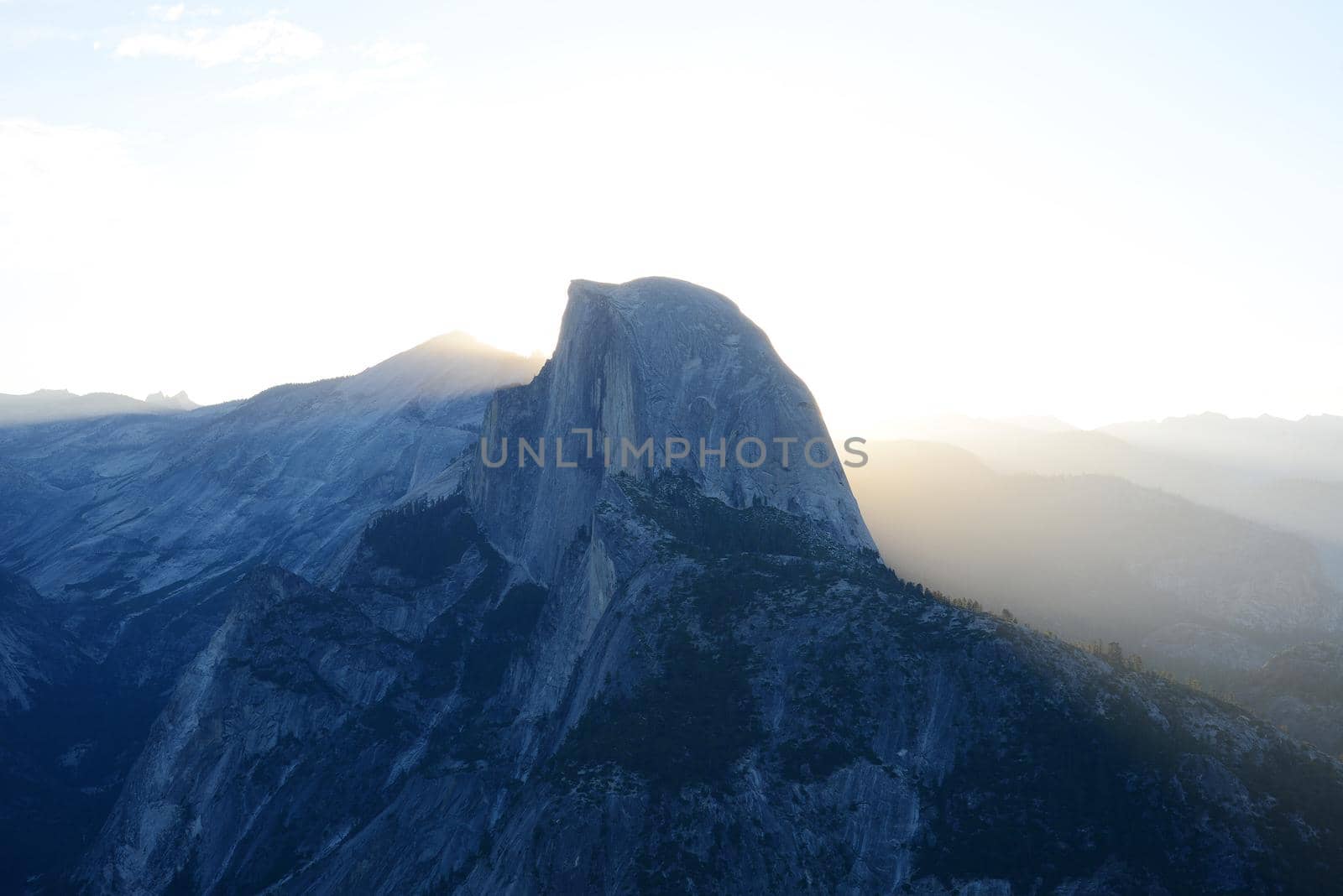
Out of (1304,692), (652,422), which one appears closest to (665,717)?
(652,422)

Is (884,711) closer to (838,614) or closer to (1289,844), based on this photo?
(838,614)

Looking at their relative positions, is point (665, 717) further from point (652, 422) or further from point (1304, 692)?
point (1304, 692)

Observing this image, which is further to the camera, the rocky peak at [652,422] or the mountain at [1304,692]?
the rocky peak at [652,422]

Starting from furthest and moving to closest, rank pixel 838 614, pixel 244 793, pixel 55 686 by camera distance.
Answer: pixel 55 686, pixel 244 793, pixel 838 614

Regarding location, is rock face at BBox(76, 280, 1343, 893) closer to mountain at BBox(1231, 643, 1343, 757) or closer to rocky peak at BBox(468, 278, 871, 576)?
rocky peak at BBox(468, 278, 871, 576)

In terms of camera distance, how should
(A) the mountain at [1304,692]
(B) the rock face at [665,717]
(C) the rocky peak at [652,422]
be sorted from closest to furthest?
(B) the rock face at [665,717]
(A) the mountain at [1304,692]
(C) the rocky peak at [652,422]

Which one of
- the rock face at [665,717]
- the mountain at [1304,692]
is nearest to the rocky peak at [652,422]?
the rock face at [665,717]

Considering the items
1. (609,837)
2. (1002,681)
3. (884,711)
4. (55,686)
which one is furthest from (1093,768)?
(55,686)

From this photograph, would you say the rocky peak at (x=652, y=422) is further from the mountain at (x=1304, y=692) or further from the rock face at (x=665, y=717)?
the mountain at (x=1304, y=692)

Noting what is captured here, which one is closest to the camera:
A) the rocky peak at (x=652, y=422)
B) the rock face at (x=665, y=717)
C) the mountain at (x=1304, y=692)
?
the rock face at (x=665, y=717)
